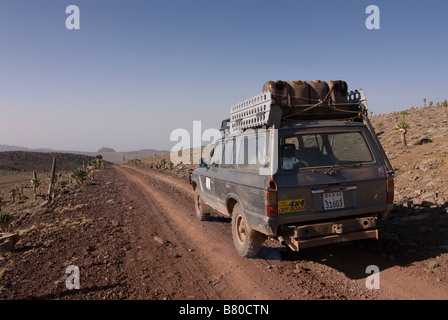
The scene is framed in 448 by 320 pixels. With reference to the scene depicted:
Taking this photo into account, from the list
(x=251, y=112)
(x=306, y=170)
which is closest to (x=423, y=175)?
(x=306, y=170)

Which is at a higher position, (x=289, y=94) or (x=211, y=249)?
(x=289, y=94)

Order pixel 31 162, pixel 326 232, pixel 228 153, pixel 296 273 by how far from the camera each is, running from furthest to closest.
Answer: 1. pixel 31 162
2. pixel 228 153
3. pixel 296 273
4. pixel 326 232

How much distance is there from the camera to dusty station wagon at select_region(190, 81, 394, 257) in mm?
4020

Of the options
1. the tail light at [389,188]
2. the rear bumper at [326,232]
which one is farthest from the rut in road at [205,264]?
the tail light at [389,188]

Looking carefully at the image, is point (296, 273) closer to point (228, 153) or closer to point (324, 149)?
point (324, 149)

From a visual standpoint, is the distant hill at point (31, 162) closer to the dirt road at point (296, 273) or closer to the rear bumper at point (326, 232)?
the dirt road at point (296, 273)

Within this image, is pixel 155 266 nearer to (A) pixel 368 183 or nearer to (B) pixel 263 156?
(B) pixel 263 156

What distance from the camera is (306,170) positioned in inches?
163

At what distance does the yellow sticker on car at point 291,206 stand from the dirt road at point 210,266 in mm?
973

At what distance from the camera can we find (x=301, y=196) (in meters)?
4.00

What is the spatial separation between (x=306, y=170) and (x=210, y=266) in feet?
7.24

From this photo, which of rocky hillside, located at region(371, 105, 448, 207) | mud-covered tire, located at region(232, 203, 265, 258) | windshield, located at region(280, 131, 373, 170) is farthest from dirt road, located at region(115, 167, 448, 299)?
rocky hillside, located at region(371, 105, 448, 207)
